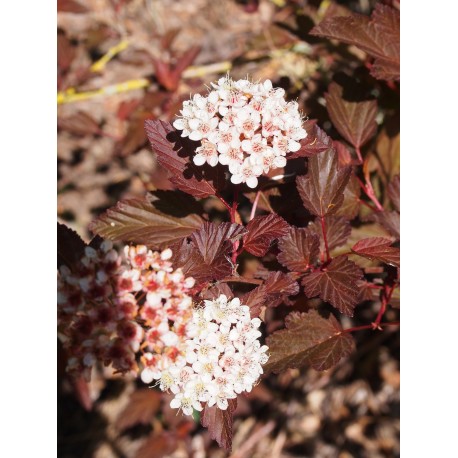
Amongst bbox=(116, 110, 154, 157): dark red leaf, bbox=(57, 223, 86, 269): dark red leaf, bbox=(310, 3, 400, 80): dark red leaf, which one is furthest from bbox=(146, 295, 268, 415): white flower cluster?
bbox=(116, 110, 154, 157): dark red leaf

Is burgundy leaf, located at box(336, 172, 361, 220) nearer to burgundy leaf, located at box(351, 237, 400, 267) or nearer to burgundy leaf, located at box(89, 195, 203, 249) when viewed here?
burgundy leaf, located at box(351, 237, 400, 267)

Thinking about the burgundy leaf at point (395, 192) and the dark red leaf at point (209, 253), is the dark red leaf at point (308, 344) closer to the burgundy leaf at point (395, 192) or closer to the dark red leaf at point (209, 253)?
the dark red leaf at point (209, 253)

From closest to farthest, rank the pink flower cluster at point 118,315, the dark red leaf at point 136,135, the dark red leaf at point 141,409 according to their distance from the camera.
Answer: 1. the pink flower cluster at point 118,315
2. the dark red leaf at point 141,409
3. the dark red leaf at point 136,135

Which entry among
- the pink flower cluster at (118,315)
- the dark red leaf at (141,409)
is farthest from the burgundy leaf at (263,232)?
the dark red leaf at (141,409)

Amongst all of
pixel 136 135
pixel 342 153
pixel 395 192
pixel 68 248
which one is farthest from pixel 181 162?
pixel 136 135

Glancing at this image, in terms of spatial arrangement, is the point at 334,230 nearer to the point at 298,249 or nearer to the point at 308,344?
the point at 298,249

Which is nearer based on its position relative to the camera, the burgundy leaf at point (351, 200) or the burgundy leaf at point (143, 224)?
Result: the burgundy leaf at point (143, 224)
